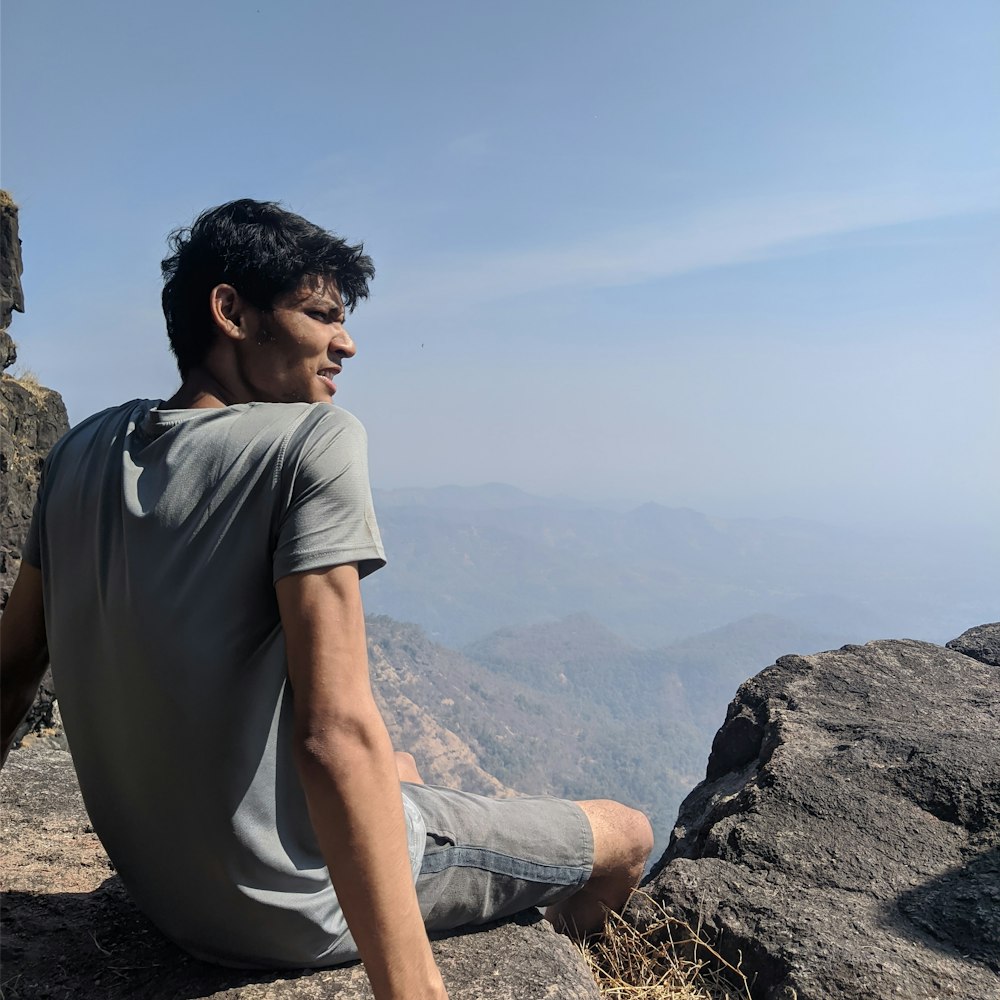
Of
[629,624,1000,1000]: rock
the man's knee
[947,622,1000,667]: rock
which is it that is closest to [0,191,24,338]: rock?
the man's knee

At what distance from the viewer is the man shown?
1.75 m

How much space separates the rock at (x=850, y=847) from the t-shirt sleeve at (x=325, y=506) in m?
2.09

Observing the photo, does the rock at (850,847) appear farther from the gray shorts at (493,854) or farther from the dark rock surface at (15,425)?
the dark rock surface at (15,425)

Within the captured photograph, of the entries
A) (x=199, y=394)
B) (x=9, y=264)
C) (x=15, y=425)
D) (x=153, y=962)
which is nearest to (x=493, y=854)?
(x=153, y=962)

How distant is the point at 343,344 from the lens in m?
2.32

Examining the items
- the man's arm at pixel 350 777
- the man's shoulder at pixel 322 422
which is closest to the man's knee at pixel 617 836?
the man's arm at pixel 350 777

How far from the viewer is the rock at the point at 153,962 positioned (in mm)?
2248

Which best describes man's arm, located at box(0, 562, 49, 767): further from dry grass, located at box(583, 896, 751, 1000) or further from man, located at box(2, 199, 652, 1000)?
dry grass, located at box(583, 896, 751, 1000)

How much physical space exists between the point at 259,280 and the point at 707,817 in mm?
3266

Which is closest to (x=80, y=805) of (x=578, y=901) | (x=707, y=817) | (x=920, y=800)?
(x=578, y=901)

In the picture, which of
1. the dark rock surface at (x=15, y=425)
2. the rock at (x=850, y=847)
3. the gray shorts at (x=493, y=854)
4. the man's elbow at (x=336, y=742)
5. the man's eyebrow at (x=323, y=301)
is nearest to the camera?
the man's elbow at (x=336, y=742)

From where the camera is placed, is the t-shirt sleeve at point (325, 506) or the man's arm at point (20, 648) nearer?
the t-shirt sleeve at point (325, 506)

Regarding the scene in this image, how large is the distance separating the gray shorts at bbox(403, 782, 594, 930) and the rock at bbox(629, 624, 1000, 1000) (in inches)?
25.9

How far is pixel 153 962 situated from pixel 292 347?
5.65 ft
